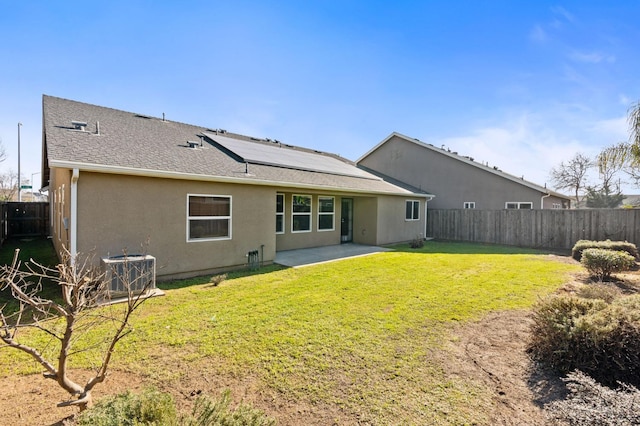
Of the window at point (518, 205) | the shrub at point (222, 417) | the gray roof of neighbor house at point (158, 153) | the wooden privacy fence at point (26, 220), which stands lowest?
the shrub at point (222, 417)

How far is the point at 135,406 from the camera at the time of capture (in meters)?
2.16

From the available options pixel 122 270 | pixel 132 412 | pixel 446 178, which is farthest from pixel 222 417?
pixel 446 178

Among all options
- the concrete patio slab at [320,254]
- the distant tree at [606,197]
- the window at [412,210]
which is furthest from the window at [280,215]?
the distant tree at [606,197]

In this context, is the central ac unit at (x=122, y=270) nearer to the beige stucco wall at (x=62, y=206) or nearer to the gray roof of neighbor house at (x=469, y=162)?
the beige stucco wall at (x=62, y=206)

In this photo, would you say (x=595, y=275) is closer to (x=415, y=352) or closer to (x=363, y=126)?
(x=415, y=352)

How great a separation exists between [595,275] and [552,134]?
12.0m

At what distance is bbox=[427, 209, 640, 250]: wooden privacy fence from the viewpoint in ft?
40.2

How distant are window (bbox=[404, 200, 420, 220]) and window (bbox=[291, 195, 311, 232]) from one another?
231 inches

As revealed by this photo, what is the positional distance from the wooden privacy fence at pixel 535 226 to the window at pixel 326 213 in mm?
7276

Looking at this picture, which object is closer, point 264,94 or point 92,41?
point 92,41

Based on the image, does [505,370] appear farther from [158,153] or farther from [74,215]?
[158,153]

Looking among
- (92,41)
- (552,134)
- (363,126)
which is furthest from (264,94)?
(552,134)

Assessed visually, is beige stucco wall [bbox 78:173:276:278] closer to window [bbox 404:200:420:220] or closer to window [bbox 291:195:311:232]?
window [bbox 291:195:311:232]

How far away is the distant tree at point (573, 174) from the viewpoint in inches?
1264
